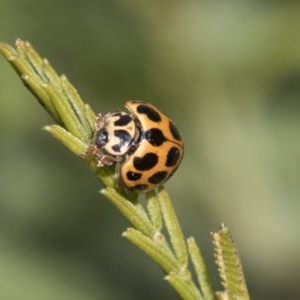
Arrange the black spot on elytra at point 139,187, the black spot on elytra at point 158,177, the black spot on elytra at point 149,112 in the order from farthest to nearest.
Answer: the black spot on elytra at point 149,112 < the black spot on elytra at point 158,177 < the black spot on elytra at point 139,187

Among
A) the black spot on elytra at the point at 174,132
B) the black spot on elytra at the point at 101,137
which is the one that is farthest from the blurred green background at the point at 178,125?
the black spot on elytra at the point at 101,137

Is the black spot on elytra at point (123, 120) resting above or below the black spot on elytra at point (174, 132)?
above

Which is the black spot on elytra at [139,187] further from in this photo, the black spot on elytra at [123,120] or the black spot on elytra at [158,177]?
the black spot on elytra at [123,120]

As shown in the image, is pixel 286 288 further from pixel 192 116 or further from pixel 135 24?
pixel 135 24

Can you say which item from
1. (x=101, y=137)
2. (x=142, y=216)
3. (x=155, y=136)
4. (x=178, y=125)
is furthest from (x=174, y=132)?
(x=178, y=125)

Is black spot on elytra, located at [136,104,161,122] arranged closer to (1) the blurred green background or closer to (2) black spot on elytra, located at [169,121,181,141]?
(2) black spot on elytra, located at [169,121,181,141]

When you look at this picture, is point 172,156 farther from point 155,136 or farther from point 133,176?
point 133,176

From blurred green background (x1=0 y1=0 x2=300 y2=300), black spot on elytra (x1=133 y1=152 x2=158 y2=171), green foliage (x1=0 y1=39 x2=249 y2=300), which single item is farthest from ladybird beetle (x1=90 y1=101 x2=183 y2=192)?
blurred green background (x1=0 y1=0 x2=300 y2=300)
